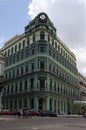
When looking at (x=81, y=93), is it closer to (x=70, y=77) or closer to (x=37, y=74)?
(x=70, y=77)

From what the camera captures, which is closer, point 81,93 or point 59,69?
point 59,69

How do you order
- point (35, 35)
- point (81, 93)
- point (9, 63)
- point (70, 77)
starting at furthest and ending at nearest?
point (81, 93) < point (70, 77) < point (9, 63) < point (35, 35)

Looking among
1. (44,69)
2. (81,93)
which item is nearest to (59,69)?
(44,69)

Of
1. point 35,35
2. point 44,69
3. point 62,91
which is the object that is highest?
point 35,35

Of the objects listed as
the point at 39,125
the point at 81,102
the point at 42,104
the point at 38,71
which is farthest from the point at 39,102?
the point at 39,125

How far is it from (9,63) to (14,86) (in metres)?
9.42

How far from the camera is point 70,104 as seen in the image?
81.4 metres

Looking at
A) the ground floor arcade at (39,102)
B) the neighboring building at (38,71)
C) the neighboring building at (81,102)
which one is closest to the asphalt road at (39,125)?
the ground floor arcade at (39,102)

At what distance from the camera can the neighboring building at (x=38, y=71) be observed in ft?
208

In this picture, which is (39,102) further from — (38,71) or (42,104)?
(38,71)


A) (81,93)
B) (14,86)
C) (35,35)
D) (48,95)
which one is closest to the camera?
(48,95)

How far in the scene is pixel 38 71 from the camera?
6341 cm

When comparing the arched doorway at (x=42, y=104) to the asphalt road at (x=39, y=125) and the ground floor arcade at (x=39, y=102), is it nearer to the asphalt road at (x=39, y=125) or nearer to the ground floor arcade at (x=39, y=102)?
the ground floor arcade at (x=39, y=102)

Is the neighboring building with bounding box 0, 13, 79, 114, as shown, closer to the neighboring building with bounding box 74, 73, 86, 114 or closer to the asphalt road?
the neighboring building with bounding box 74, 73, 86, 114
